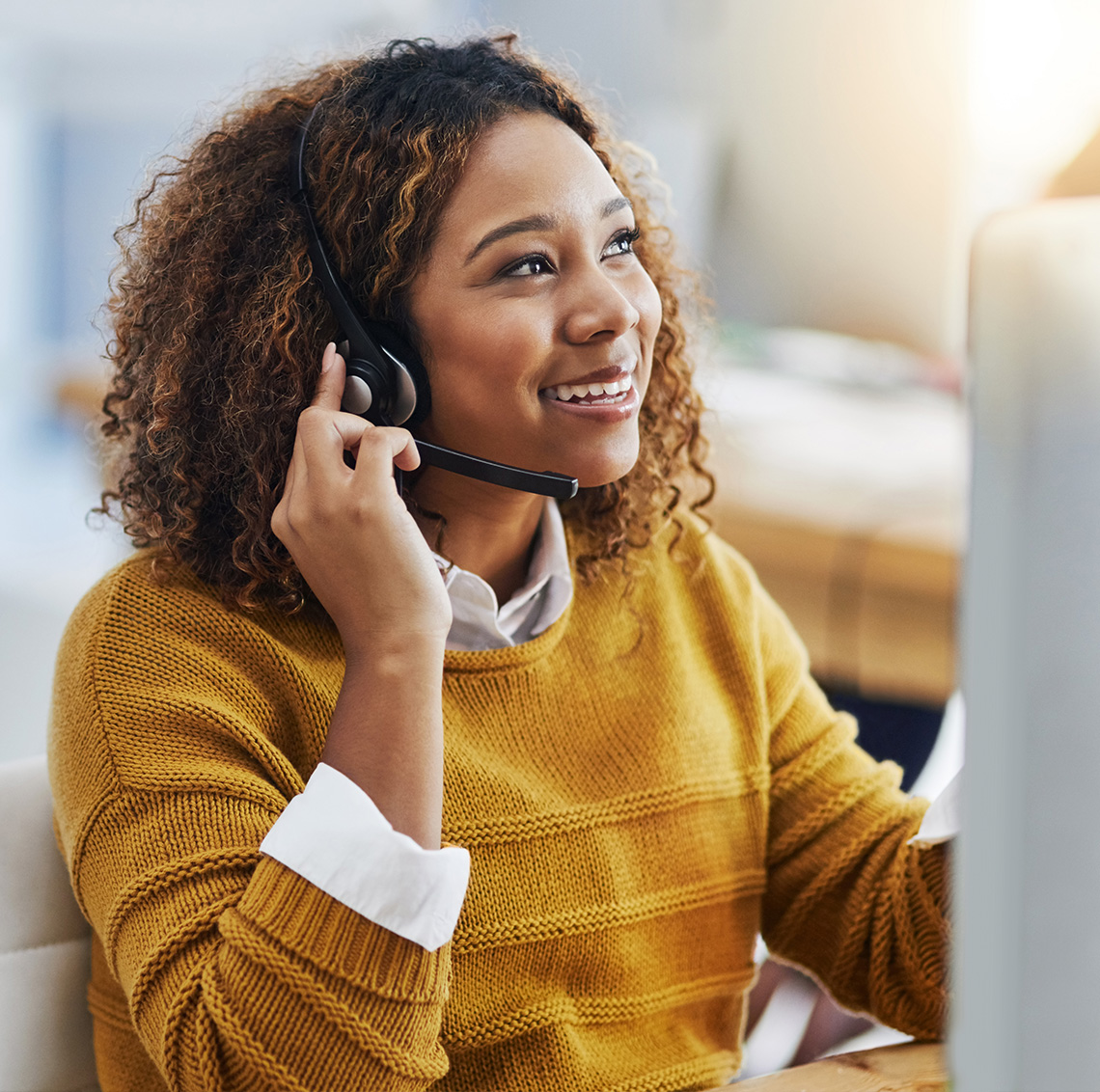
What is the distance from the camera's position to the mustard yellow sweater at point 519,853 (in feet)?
2.41

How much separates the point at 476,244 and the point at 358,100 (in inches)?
5.8

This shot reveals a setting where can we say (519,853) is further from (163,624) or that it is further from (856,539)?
(856,539)

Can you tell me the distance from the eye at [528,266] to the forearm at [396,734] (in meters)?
0.29

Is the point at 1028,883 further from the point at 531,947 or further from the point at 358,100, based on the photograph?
the point at 358,100

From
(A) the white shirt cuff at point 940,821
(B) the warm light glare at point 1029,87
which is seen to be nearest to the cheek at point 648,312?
(A) the white shirt cuff at point 940,821

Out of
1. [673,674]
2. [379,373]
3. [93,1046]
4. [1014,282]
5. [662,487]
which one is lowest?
[93,1046]

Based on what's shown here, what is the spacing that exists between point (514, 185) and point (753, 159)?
3.78m

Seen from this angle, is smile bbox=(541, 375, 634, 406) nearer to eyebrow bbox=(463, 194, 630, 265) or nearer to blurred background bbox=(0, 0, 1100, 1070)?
eyebrow bbox=(463, 194, 630, 265)

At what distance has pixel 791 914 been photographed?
1066mm

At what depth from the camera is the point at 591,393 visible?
96cm

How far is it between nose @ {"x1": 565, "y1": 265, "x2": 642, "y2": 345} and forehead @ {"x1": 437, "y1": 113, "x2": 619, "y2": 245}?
1.9 inches

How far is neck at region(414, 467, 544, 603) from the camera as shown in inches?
40.5

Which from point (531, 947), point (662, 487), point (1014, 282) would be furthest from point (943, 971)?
point (1014, 282)

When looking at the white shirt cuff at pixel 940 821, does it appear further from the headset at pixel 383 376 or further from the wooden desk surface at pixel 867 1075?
the headset at pixel 383 376
